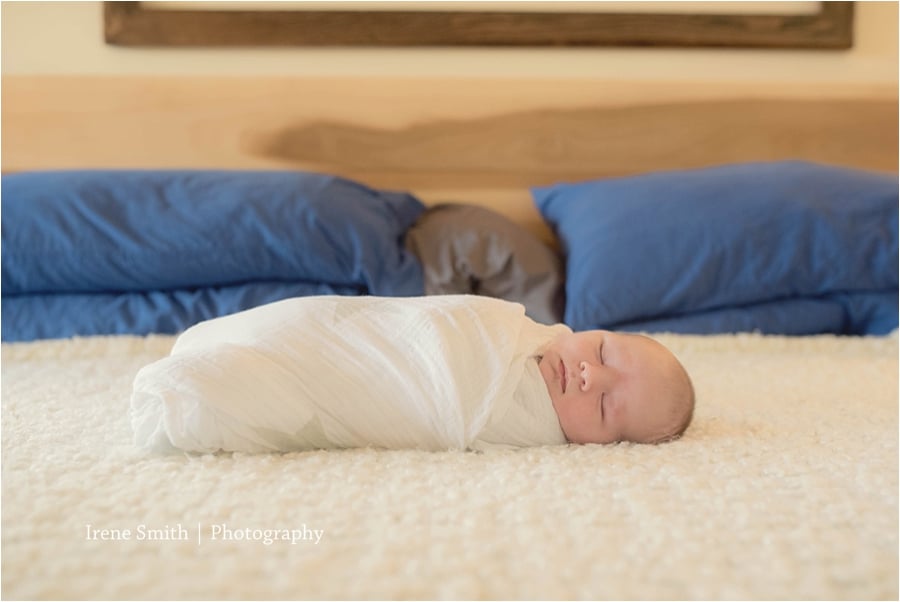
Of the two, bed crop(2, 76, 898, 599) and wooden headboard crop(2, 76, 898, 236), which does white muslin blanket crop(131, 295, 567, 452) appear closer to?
bed crop(2, 76, 898, 599)

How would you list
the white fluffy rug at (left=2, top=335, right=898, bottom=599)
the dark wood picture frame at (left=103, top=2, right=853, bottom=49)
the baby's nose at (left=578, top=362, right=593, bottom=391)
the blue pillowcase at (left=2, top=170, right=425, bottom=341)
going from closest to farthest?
the white fluffy rug at (left=2, top=335, right=898, bottom=599)
the baby's nose at (left=578, top=362, right=593, bottom=391)
the blue pillowcase at (left=2, top=170, right=425, bottom=341)
the dark wood picture frame at (left=103, top=2, right=853, bottom=49)

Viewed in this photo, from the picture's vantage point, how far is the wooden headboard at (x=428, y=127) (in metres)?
1.96

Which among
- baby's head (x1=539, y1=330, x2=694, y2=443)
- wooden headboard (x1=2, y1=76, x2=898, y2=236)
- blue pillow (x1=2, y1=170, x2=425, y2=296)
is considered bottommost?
baby's head (x1=539, y1=330, x2=694, y2=443)

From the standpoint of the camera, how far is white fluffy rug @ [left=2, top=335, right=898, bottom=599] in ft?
1.70

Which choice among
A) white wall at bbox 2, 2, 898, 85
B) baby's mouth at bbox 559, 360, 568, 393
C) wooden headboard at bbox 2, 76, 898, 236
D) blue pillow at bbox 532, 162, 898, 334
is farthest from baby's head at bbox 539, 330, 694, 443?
white wall at bbox 2, 2, 898, 85

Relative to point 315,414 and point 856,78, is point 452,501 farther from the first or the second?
point 856,78

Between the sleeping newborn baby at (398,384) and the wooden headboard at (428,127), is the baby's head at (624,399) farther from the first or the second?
the wooden headboard at (428,127)

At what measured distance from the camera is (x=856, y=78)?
6.70 ft

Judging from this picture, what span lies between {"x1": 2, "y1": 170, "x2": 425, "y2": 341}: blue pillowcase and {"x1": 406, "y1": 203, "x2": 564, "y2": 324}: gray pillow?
0.05 m

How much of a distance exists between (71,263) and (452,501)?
3.61ft

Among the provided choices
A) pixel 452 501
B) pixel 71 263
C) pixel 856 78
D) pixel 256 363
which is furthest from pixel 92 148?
pixel 856 78

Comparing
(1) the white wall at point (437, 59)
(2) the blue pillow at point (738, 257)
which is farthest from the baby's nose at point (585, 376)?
(1) the white wall at point (437, 59)

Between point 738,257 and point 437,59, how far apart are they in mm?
871

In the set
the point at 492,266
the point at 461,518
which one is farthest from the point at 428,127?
the point at 461,518
